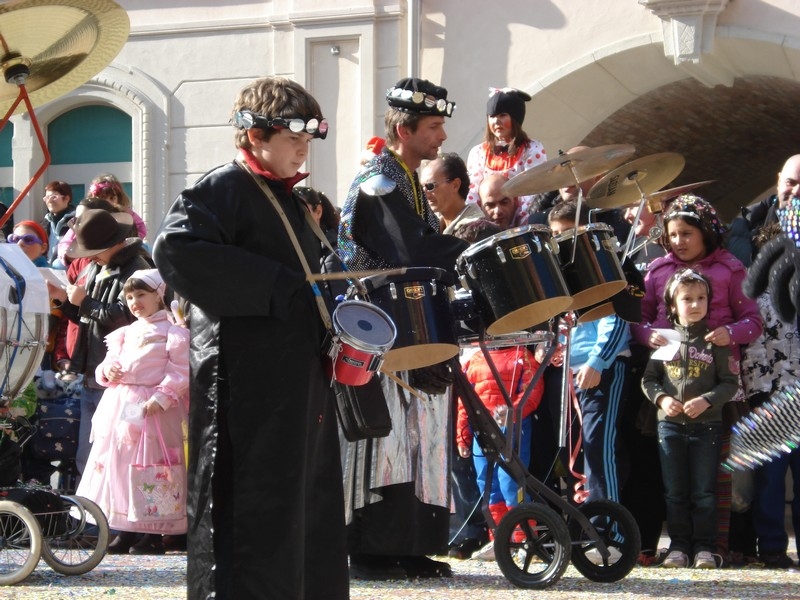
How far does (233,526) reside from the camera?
13.0 ft

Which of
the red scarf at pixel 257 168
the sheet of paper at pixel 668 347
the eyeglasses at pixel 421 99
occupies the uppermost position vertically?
the eyeglasses at pixel 421 99

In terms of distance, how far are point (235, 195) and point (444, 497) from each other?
2.11 meters

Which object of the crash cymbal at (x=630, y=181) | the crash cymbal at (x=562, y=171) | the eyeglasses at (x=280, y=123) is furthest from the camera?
the crash cymbal at (x=630, y=181)

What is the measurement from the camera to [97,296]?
25.4ft

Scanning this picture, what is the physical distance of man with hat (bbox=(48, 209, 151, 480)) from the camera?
25.0 ft

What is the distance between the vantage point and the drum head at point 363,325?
4.08 meters

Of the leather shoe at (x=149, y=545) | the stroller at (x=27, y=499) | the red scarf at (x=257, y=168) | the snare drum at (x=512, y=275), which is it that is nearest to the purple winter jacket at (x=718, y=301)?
the snare drum at (x=512, y=275)

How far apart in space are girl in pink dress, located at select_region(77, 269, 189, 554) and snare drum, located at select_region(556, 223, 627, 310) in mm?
2200

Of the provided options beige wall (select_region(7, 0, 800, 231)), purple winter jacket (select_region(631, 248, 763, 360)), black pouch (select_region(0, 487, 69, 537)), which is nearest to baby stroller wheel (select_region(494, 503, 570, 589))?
purple winter jacket (select_region(631, 248, 763, 360))

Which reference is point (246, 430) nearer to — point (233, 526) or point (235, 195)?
point (233, 526)

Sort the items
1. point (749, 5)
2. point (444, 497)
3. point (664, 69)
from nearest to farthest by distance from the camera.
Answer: point (444, 497) < point (749, 5) < point (664, 69)

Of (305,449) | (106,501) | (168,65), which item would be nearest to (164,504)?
(106,501)

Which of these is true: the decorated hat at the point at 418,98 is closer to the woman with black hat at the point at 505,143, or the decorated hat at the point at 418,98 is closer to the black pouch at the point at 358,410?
the black pouch at the point at 358,410

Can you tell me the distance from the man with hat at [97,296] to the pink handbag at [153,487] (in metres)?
0.79
